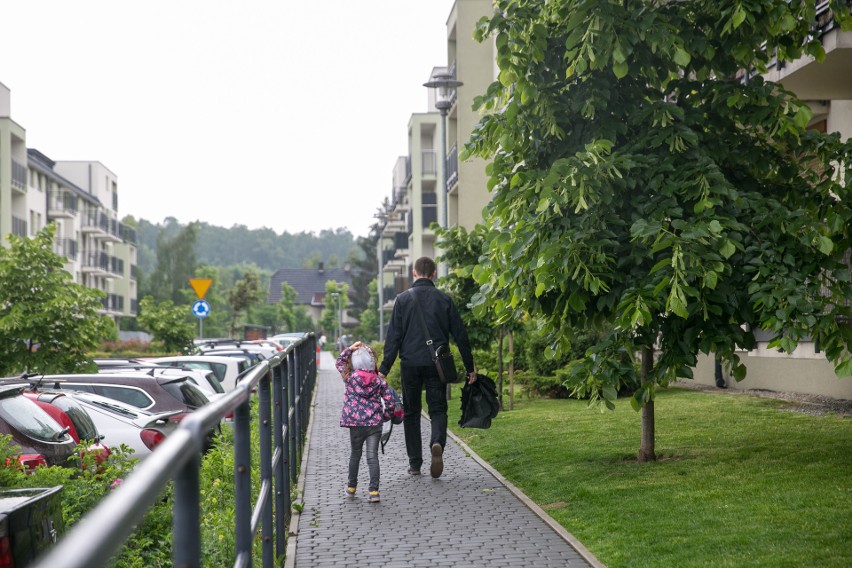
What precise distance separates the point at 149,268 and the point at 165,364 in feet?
509

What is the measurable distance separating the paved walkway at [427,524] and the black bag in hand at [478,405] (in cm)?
56

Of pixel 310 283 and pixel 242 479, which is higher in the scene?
pixel 310 283

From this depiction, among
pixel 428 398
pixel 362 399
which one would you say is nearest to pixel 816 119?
pixel 428 398

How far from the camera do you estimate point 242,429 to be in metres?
3.93

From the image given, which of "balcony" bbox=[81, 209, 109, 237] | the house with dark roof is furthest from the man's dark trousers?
the house with dark roof

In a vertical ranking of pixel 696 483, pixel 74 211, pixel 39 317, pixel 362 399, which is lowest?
pixel 696 483

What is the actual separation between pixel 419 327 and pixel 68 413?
133 inches

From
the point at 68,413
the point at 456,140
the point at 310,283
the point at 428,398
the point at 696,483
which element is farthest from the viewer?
the point at 310,283

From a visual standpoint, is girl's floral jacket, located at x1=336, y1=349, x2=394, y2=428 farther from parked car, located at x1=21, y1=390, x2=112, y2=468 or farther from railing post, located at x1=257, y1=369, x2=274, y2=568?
railing post, located at x1=257, y1=369, x2=274, y2=568

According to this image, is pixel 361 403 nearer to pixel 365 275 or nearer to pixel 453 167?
pixel 453 167

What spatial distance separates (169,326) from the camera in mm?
42062

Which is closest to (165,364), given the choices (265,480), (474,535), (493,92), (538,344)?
(538,344)

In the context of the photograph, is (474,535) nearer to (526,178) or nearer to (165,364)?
(526,178)

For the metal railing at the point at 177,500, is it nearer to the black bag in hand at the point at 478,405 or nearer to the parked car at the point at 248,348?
the black bag in hand at the point at 478,405
